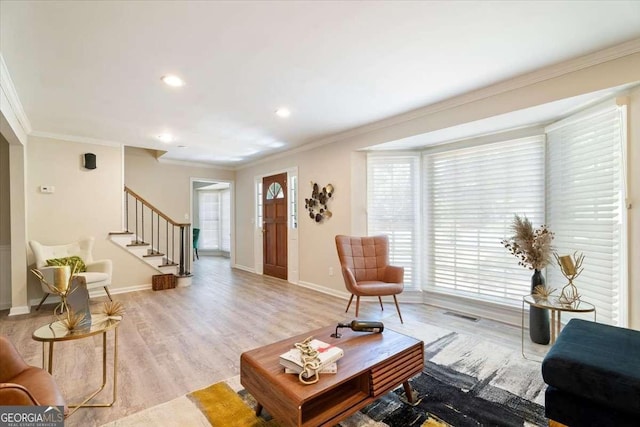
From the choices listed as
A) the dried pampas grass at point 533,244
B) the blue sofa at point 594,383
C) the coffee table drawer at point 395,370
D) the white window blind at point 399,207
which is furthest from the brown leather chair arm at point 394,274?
the blue sofa at point 594,383

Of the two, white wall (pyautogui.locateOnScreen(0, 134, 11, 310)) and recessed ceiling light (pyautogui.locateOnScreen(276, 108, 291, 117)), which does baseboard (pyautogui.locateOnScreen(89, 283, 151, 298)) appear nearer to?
white wall (pyautogui.locateOnScreen(0, 134, 11, 310))

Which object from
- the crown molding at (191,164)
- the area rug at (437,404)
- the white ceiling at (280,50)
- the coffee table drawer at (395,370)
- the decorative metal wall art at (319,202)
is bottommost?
the area rug at (437,404)

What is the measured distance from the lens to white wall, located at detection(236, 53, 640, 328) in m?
2.30

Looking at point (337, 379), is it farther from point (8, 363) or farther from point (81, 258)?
point (81, 258)

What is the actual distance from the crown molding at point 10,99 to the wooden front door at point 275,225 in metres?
3.66

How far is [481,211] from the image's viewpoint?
3703 mm

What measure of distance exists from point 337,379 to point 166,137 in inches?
176

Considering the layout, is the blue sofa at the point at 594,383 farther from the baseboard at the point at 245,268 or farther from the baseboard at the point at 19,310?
the baseboard at the point at 245,268

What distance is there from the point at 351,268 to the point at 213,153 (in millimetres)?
3658

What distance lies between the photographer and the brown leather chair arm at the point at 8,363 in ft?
4.65

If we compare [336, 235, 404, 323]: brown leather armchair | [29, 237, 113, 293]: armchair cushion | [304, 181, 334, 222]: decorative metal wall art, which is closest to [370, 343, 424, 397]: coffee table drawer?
[336, 235, 404, 323]: brown leather armchair

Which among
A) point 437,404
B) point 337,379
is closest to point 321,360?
point 337,379

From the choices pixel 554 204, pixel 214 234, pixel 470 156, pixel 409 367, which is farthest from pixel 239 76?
pixel 214 234

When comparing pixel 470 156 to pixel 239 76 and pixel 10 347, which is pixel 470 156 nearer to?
pixel 239 76
